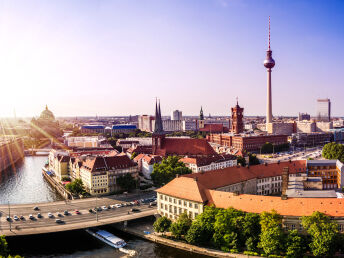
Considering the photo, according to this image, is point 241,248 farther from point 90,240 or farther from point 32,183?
point 32,183

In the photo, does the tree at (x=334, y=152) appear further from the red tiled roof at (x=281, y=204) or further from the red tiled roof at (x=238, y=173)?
the red tiled roof at (x=281, y=204)

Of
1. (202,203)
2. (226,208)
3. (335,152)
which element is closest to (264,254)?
(226,208)

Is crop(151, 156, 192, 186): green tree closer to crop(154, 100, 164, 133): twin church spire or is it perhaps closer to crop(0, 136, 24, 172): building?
crop(154, 100, 164, 133): twin church spire

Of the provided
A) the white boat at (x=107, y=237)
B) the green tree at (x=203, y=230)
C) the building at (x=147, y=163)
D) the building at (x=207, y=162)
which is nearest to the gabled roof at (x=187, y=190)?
the green tree at (x=203, y=230)

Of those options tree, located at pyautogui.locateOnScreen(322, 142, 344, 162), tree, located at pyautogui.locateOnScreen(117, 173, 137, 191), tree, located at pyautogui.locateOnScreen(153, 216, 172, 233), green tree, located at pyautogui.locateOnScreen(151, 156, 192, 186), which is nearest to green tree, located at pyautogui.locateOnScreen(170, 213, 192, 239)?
tree, located at pyautogui.locateOnScreen(153, 216, 172, 233)

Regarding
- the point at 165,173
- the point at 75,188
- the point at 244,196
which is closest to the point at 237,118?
Answer: the point at 165,173

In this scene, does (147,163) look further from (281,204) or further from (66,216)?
(281,204)
